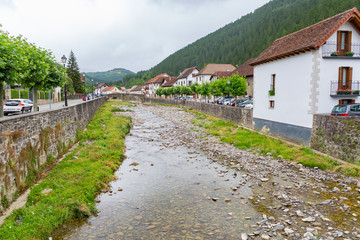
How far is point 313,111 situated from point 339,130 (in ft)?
10.6

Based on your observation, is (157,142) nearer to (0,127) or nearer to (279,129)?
(279,129)

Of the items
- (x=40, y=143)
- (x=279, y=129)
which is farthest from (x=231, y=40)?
(x=40, y=143)

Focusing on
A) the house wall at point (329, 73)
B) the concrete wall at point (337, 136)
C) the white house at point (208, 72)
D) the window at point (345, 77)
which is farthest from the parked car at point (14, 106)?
the white house at point (208, 72)

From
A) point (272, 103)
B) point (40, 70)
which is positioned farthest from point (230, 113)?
point (40, 70)

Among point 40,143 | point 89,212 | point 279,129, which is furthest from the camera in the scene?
point 279,129

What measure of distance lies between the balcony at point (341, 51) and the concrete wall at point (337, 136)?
447 cm

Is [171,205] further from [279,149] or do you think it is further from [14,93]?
[14,93]

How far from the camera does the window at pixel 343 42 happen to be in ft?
59.8

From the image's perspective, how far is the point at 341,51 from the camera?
18234 mm

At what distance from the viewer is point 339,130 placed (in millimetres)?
14891

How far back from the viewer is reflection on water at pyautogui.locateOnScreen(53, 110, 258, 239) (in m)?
8.10

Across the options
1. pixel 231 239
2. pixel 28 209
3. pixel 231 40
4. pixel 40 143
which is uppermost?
pixel 231 40

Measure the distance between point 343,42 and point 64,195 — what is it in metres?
20.3

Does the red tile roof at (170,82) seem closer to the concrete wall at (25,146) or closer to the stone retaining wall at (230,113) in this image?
the stone retaining wall at (230,113)
